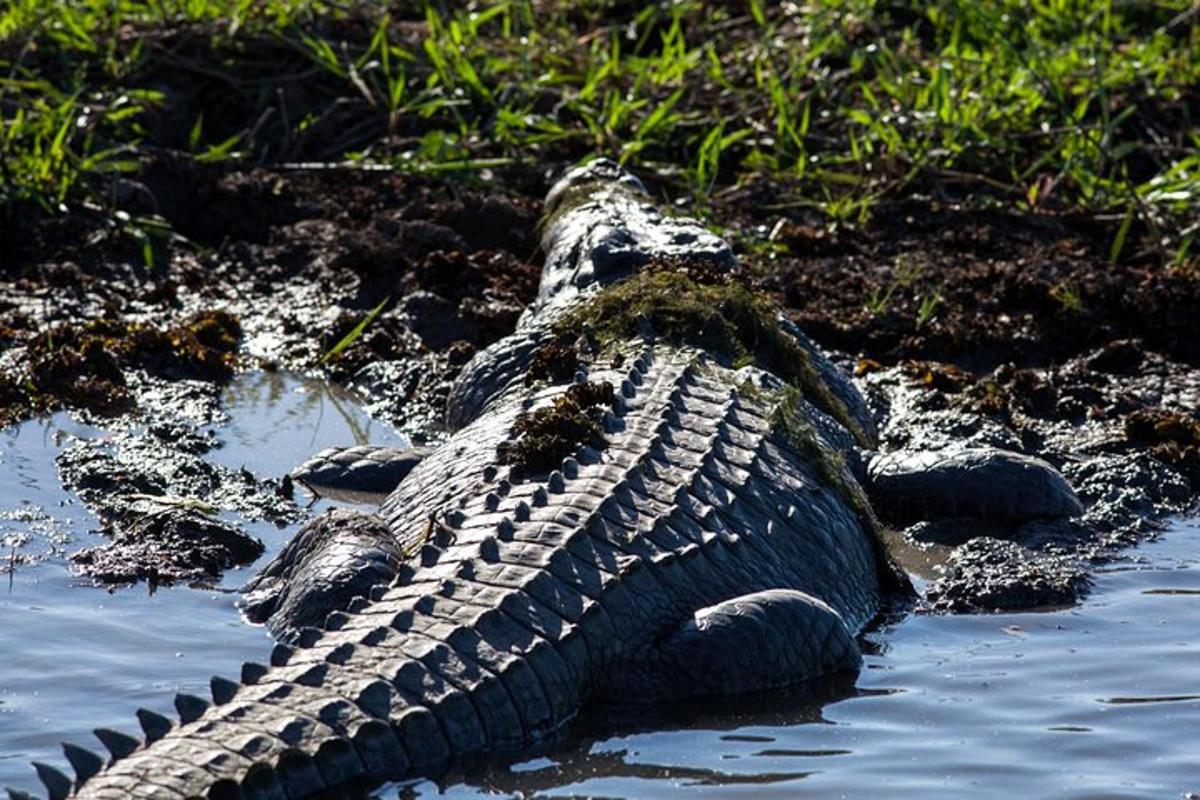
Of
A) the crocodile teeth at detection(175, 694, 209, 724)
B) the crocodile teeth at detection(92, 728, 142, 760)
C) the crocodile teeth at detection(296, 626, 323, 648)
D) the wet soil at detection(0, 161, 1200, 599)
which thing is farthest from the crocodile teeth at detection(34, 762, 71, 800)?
the wet soil at detection(0, 161, 1200, 599)

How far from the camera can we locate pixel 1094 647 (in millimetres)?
5059

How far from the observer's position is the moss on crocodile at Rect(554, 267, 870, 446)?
6273 mm

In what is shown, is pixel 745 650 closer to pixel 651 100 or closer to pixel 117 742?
pixel 117 742

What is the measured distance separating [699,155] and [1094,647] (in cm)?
415

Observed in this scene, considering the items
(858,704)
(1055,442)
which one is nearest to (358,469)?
(858,704)

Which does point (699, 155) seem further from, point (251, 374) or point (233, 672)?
point (233, 672)

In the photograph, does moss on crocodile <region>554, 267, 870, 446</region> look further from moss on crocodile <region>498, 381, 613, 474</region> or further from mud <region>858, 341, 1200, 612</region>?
moss on crocodile <region>498, 381, 613, 474</region>

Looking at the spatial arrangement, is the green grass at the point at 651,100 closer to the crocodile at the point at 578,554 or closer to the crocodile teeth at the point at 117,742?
the crocodile at the point at 578,554

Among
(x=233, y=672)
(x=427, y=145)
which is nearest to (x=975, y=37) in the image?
(x=427, y=145)

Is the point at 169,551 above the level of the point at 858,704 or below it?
above

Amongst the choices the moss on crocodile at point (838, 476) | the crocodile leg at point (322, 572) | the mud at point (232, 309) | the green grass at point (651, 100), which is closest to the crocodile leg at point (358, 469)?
the mud at point (232, 309)

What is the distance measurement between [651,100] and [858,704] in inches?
197

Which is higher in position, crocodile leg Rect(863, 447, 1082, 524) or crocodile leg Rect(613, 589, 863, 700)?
crocodile leg Rect(863, 447, 1082, 524)

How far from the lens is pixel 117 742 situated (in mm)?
3598
